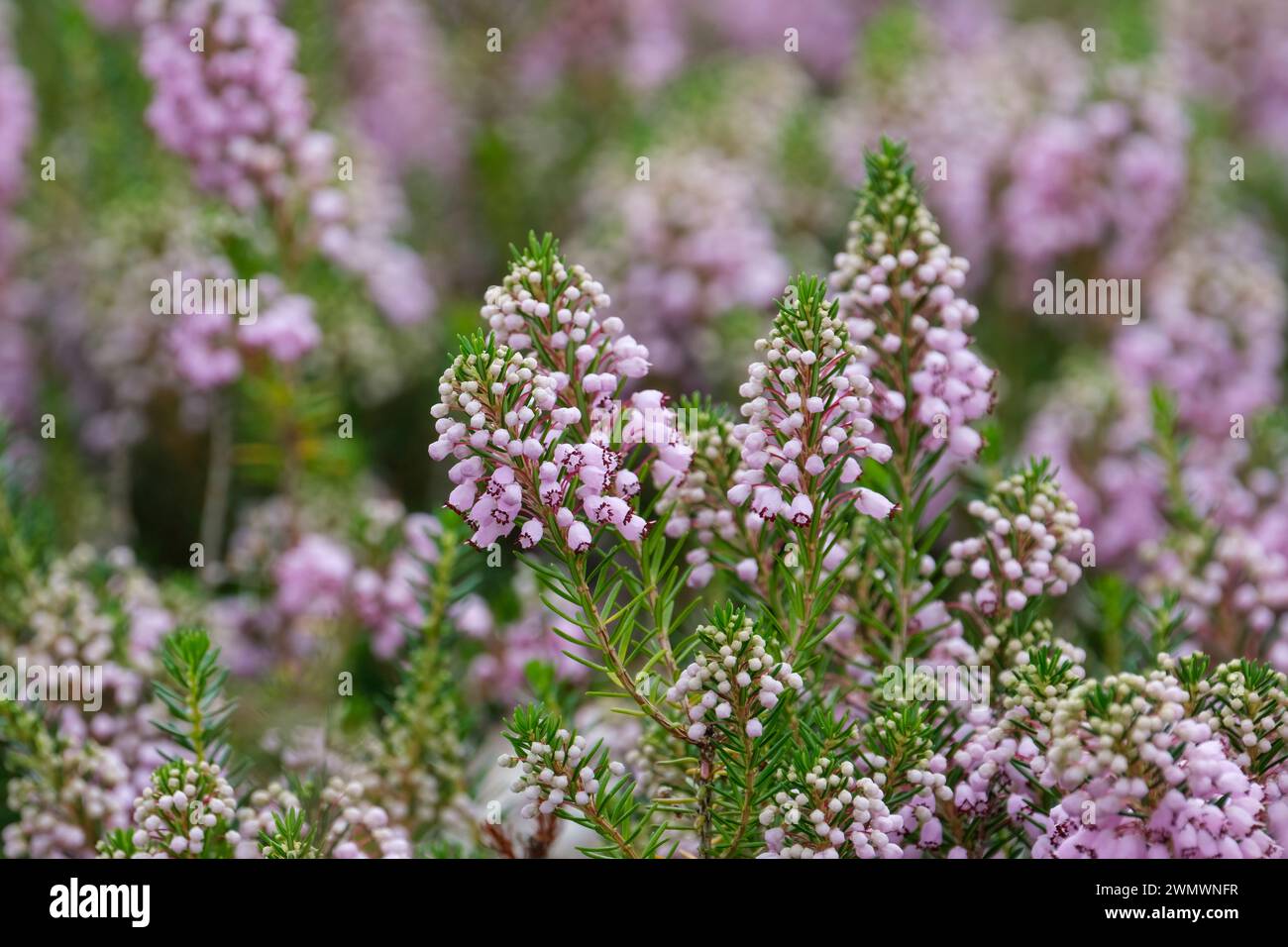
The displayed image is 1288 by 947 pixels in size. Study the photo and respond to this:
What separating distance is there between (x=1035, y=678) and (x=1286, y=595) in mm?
815

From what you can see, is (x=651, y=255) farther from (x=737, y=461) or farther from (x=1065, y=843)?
(x=1065, y=843)

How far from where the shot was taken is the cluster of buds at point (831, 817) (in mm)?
1358

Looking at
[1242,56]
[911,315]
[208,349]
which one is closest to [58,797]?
[208,349]

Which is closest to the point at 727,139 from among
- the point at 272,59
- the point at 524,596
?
the point at 272,59

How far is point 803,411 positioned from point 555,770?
19.0 inches

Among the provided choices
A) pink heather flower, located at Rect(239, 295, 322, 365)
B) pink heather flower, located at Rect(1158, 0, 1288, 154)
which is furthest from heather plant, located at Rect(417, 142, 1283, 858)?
pink heather flower, located at Rect(1158, 0, 1288, 154)

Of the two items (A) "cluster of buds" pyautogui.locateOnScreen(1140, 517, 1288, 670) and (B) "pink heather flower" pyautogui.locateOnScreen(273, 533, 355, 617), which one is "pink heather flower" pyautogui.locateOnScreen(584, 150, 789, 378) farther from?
(A) "cluster of buds" pyautogui.locateOnScreen(1140, 517, 1288, 670)

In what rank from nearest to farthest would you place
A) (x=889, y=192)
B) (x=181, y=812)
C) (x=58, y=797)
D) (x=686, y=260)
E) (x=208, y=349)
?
1. (x=181, y=812)
2. (x=889, y=192)
3. (x=58, y=797)
4. (x=208, y=349)
5. (x=686, y=260)

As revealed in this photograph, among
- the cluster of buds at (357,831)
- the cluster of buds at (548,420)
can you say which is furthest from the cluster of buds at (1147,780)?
the cluster of buds at (357,831)

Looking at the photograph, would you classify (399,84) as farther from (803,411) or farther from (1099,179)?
(803,411)

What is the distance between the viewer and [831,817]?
4.50 feet

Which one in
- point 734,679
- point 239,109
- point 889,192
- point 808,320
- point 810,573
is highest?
point 239,109

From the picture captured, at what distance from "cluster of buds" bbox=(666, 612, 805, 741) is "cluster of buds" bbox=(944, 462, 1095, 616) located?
349mm

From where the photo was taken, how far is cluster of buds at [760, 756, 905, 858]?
136 centimetres
